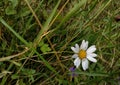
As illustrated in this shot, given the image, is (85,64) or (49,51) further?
(49,51)

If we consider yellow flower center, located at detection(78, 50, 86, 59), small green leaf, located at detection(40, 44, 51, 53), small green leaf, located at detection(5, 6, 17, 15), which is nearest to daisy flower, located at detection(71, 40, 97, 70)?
yellow flower center, located at detection(78, 50, 86, 59)

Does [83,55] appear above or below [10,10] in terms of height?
below

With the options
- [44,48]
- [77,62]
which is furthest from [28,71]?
[77,62]

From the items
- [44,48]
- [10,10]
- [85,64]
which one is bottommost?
[85,64]

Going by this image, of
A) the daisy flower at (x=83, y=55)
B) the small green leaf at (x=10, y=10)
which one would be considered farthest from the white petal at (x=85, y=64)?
the small green leaf at (x=10, y=10)

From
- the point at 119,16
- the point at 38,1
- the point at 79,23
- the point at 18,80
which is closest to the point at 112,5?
the point at 119,16

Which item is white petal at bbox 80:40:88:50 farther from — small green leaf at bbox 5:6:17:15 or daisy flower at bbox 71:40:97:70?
small green leaf at bbox 5:6:17:15

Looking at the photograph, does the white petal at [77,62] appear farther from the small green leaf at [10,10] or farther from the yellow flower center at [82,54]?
the small green leaf at [10,10]

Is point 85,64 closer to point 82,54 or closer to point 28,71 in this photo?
point 82,54

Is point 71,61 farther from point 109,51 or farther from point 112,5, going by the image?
point 112,5

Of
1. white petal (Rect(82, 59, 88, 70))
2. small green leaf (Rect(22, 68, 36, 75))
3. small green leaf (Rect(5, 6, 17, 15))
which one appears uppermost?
small green leaf (Rect(5, 6, 17, 15))

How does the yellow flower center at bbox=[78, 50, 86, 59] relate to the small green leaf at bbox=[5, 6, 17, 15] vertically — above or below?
below
